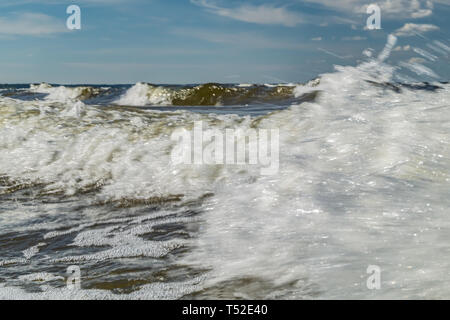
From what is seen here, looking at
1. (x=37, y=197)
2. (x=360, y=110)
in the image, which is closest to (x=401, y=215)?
(x=360, y=110)

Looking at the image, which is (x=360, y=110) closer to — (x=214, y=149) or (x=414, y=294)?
(x=214, y=149)

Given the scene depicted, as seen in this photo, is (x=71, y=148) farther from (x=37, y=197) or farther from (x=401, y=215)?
(x=401, y=215)

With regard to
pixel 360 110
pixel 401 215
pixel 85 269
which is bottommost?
pixel 85 269

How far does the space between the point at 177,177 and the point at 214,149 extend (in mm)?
868

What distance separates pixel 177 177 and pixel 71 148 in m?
2.24

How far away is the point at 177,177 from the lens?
559 centimetres

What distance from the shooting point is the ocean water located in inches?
115

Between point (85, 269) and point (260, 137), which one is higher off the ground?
point (260, 137)

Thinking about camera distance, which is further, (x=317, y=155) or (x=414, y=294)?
(x=317, y=155)

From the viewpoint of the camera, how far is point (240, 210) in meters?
4.30

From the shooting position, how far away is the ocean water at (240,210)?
9.61 feet
